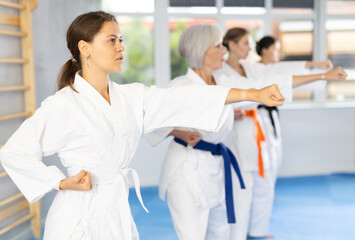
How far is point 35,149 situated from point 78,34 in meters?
0.46

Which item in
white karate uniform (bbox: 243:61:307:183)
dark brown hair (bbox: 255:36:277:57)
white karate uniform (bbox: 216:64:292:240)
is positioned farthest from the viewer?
dark brown hair (bbox: 255:36:277:57)

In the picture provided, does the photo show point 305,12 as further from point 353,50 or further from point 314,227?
point 314,227

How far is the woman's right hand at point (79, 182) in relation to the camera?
5.34ft

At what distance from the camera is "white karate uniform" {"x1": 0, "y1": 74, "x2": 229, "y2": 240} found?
1.67 meters

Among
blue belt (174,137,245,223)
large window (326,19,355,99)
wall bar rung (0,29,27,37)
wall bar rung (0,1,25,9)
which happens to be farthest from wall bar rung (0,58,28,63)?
large window (326,19,355,99)

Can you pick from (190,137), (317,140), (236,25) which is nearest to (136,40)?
(236,25)

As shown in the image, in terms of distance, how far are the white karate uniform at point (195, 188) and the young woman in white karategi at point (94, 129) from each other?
640mm

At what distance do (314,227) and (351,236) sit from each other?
0.33m

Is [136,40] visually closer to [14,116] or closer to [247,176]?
[14,116]

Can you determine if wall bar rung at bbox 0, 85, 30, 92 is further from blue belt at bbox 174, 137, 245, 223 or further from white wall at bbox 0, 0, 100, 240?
blue belt at bbox 174, 137, 245, 223

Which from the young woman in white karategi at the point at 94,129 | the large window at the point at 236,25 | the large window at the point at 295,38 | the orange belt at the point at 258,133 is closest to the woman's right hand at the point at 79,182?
the young woman in white karategi at the point at 94,129

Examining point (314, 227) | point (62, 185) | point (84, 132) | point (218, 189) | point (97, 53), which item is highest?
point (97, 53)

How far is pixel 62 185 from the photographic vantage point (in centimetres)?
166

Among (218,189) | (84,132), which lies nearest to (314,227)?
(218,189)
